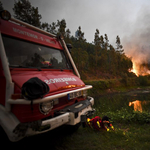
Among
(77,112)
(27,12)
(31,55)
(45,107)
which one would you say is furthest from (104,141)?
(27,12)

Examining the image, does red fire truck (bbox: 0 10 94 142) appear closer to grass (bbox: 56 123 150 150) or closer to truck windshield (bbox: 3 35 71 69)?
truck windshield (bbox: 3 35 71 69)

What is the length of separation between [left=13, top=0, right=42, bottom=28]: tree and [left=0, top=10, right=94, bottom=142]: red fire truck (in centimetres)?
1793

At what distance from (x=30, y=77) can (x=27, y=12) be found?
21277 millimetres

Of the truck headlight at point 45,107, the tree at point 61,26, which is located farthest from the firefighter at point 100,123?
the tree at point 61,26

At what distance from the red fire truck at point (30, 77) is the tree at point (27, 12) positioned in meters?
17.9

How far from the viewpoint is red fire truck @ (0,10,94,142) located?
99.2 inches

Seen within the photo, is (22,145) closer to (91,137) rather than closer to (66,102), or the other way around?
(66,102)

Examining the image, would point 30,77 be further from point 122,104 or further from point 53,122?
point 122,104

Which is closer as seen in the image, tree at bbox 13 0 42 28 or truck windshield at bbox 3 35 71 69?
truck windshield at bbox 3 35 71 69

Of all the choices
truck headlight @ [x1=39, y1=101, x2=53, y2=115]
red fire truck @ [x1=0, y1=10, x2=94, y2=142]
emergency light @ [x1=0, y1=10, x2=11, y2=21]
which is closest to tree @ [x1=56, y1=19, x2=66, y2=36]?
red fire truck @ [x1=0, y1=10, x2=94, y2=142]

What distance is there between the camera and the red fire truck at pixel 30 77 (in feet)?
8.27

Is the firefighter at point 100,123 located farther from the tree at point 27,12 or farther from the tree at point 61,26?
the tree at point 61,26

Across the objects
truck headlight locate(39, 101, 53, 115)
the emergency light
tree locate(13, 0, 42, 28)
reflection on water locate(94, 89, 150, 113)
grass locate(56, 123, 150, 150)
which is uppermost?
tree locate(13, 0, 42, 28)

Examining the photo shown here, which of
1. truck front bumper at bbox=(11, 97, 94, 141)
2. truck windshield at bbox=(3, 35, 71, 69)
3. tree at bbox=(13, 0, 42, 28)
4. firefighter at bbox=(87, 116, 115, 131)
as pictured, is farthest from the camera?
tree at bbox=(13, 0, 42, 28)
